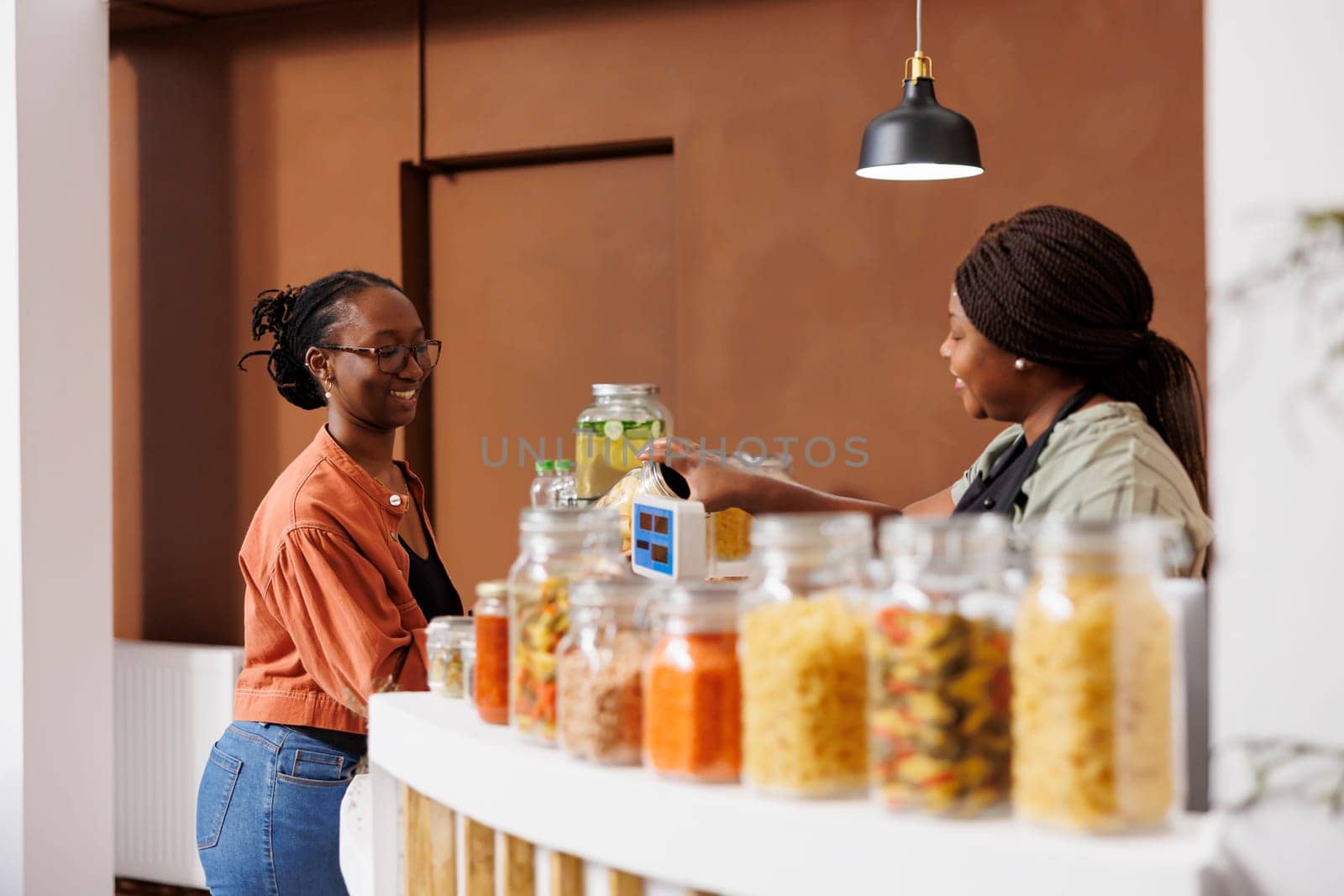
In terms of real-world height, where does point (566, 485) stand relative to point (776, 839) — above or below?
above

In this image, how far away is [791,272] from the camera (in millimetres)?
3723

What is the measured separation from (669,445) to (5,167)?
2714 millimetres

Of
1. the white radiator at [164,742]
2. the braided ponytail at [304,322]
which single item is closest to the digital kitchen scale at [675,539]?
the braided ponytail at [304,322]

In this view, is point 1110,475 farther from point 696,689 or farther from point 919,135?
point 919,135

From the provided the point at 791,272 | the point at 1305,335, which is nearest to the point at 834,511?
the point at 1305,335

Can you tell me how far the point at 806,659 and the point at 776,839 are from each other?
0.44 ft

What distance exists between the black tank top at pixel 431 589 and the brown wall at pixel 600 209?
5.30ft

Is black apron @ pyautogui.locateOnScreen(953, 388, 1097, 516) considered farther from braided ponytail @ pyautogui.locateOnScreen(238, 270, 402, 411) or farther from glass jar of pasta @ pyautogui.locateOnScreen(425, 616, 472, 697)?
braided ponytail @ pyautogui.locateOnScreen(238, 270, 402, 411)

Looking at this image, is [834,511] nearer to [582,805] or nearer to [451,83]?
[582,805]

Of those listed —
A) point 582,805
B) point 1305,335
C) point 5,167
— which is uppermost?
point 5,167

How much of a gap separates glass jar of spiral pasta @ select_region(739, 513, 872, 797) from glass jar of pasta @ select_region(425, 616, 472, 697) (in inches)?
20.6

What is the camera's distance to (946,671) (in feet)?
3.03

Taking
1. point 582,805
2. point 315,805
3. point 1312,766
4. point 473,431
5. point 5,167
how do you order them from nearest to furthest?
1. point 1312,766
2. point 582,805
3. point 315,805
4. point 5,167
5. point 473,431

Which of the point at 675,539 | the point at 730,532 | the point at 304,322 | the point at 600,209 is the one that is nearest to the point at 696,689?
the point at 675,539
